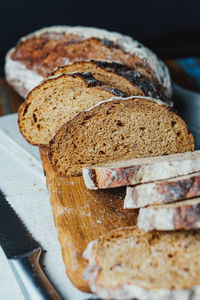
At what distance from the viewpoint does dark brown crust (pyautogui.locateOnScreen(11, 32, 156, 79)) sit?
412cm

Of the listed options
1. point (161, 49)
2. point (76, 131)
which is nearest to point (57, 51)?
point (76, 131)

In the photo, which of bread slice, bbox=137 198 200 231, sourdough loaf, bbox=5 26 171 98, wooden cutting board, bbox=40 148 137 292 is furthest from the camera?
sourdough loaf, bbox=5 26 171 98

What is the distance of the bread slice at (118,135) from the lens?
9.26ft

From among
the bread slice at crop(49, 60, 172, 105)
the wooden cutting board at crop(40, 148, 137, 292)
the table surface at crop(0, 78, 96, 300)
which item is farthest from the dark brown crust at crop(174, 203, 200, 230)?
the bread slice at crop(49, 60, 172, 105)

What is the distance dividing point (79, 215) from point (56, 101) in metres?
1.20

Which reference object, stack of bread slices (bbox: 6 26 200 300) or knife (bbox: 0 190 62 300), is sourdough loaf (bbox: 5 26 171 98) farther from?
knife (bbox: 0 190 62 300)

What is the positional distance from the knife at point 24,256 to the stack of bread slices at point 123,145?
242 mm

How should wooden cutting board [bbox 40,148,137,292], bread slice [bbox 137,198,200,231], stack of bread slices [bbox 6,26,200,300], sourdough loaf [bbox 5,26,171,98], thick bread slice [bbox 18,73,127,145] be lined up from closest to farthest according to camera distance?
stack of bread slices [bbox 6,26,200,300] → bread slice [bbox 137,198,200,231] → wooden cutting board [bbox 40,148,137,292] → thick bread slice [bbox 18,73,127,145] → sourdough loaf [bbox 5,26,171,98]

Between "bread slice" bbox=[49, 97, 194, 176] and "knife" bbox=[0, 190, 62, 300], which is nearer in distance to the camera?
"knife" bbox=[0, 190, 62, 300]

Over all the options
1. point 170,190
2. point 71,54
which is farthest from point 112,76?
point 170,190

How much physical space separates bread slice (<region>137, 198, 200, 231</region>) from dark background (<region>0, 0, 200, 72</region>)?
5.92 meters

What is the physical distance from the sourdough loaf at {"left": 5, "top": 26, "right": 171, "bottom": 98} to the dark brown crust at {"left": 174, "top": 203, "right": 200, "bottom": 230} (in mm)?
2223

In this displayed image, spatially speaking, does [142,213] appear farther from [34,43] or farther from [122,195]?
[34,43]

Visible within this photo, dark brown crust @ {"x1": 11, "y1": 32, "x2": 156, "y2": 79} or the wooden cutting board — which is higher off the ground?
dark brown crust @ {"x1": 11, "y1": 32, "x2": 156, "y2": 79}
